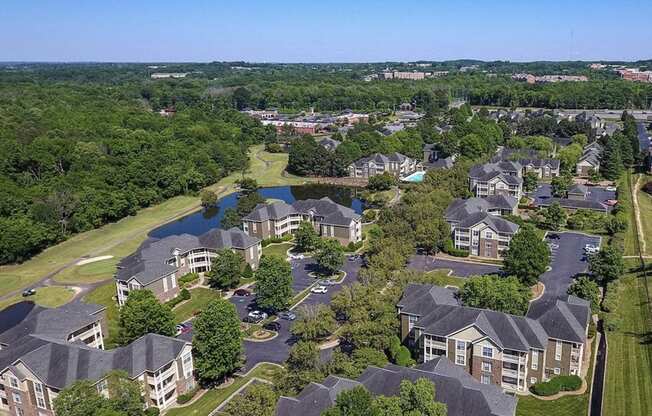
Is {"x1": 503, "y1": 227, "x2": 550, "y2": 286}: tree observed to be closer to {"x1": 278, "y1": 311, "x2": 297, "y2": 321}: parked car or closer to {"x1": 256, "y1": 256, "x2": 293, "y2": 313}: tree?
{"x1": 278, "y1": 311, "x2": 297, "y2": 321}: parked car

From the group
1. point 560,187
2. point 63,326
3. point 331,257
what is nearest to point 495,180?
point 560,187

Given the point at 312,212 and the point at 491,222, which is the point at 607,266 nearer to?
the point at 491,222

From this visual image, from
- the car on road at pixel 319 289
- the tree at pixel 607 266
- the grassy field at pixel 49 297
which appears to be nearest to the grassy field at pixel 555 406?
the tree at pixel 607 266

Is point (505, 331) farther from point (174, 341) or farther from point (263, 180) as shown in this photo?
point (263, 180)

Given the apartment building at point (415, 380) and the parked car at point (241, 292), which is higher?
the apartment building at point (415, 380)

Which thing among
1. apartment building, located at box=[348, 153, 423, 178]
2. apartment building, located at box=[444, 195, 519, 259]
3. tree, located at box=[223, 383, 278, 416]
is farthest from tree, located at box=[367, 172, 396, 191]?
tree, located at box=[223, 383, 278, 416]

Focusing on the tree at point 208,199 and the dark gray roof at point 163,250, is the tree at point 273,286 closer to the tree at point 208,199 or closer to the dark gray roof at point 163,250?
the dark gray roof at point 163,250
